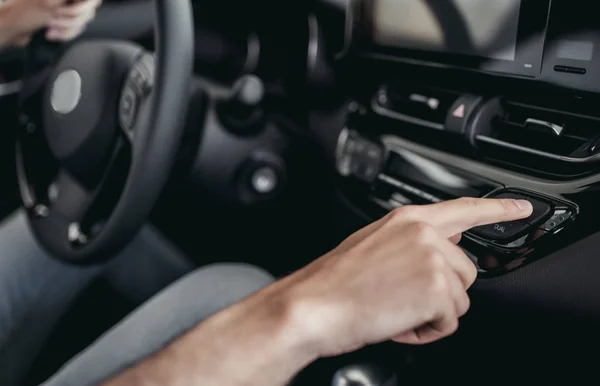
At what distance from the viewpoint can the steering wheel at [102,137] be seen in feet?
2.43

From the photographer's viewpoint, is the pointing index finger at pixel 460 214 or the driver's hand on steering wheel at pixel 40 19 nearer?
the pointing index finger at pixel 460 214

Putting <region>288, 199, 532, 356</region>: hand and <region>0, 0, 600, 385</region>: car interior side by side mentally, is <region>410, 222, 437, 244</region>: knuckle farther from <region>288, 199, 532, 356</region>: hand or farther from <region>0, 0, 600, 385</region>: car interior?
<region>0, 0, 600, 385</region>: car interior

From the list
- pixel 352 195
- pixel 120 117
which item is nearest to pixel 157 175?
pixel 120 117

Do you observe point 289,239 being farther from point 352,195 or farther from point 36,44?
point 36,44

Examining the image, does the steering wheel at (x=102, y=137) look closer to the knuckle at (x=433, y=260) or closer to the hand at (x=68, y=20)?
the hand at (x=68, y=20)

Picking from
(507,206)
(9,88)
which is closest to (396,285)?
(507,206)

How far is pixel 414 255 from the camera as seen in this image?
0.48 metres

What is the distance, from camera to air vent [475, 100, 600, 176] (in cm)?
63

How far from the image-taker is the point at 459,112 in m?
0.79

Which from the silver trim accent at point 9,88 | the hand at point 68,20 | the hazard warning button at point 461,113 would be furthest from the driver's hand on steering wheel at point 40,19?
the hazard warning button at point 461,113

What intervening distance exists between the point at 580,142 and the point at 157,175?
43 centimetres

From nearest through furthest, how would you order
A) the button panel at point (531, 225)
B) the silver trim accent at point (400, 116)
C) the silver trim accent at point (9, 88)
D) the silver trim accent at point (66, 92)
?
the button panel at point (531, 225) → the silver trim accent at point (400, 116) → the silver trim accent at point (66, 92) → the silver trim accent at point (9, 88)

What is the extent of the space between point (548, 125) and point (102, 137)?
1.84ft

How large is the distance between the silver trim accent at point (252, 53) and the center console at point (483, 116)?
1.60 feet
